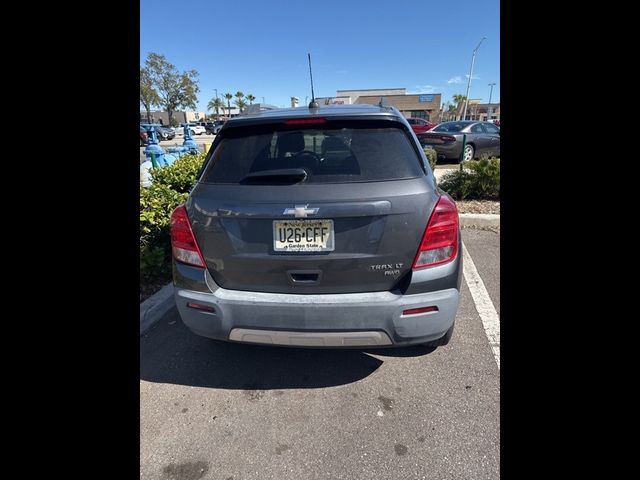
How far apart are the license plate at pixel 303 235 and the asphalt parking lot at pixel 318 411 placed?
109 centimetres

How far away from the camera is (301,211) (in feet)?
5.83

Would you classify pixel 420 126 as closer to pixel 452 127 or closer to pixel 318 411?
pixel 452 127

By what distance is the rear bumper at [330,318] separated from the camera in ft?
6.03

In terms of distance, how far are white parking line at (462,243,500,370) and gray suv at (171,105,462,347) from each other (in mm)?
1100

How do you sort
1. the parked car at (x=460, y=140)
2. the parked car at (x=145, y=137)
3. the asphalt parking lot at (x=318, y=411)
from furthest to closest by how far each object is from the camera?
the parked car at (x=460, y=140)
the parked car at (x=145, y=137)
the asphalt parking lot at (x=318, y=411)

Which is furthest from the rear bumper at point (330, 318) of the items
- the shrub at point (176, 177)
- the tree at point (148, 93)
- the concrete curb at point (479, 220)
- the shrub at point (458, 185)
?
the tree at point (148, 93)

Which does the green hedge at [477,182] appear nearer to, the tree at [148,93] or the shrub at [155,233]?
the shrub at [155,233]

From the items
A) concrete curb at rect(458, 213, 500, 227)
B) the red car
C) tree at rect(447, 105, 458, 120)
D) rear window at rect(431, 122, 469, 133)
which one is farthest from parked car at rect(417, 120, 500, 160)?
tree at rect(447, 105, 458, 120)
